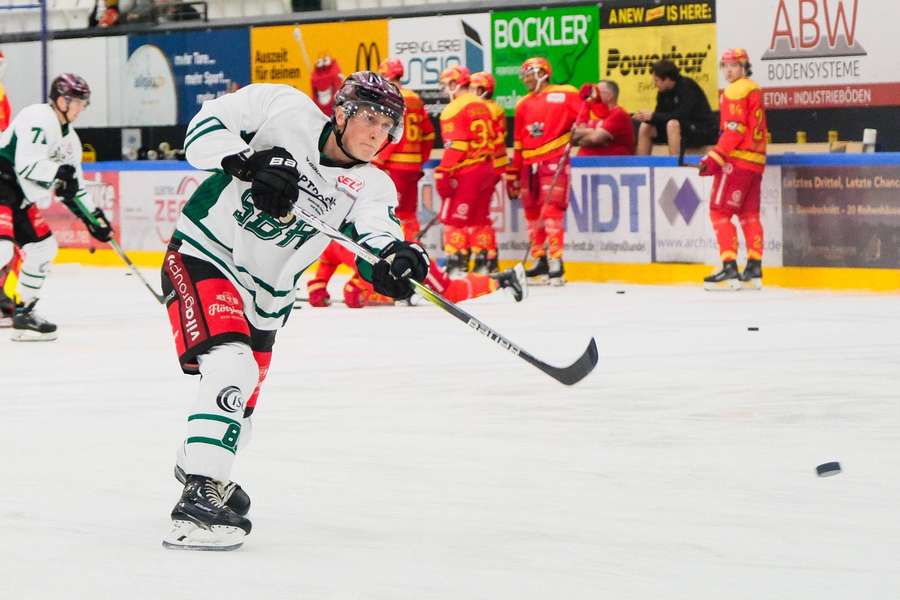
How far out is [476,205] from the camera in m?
12.9

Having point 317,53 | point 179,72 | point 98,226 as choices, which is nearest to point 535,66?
point 317,53

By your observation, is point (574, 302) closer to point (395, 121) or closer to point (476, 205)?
point (476, 205)

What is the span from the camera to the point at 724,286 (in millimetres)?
11953

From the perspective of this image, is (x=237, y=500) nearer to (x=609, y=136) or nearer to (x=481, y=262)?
(x=481, y=262)

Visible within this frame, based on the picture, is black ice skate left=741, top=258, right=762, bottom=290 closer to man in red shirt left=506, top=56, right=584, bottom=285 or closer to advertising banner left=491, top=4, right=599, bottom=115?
man in red shirt left=506, top=56, right=584, bottom=285

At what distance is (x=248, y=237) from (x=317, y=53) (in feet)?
38.8

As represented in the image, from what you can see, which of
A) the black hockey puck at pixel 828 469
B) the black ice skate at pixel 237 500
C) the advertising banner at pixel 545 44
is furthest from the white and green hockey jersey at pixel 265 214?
the advertising banner at pixel 545 44

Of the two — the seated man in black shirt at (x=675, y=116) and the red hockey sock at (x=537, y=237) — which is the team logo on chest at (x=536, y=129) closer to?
the red hockey sock at (x=537, y=237)

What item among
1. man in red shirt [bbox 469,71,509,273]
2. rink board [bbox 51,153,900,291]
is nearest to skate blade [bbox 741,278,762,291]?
rink board [bbox 51,153,900,291]

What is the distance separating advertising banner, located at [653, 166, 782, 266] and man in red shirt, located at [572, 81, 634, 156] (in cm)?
75

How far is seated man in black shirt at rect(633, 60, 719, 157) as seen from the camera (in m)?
13.2

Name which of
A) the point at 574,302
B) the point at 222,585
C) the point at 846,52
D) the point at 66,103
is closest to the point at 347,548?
the point at 222,585

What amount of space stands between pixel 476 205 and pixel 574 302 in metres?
1.74

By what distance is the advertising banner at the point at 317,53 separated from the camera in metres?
15.6
